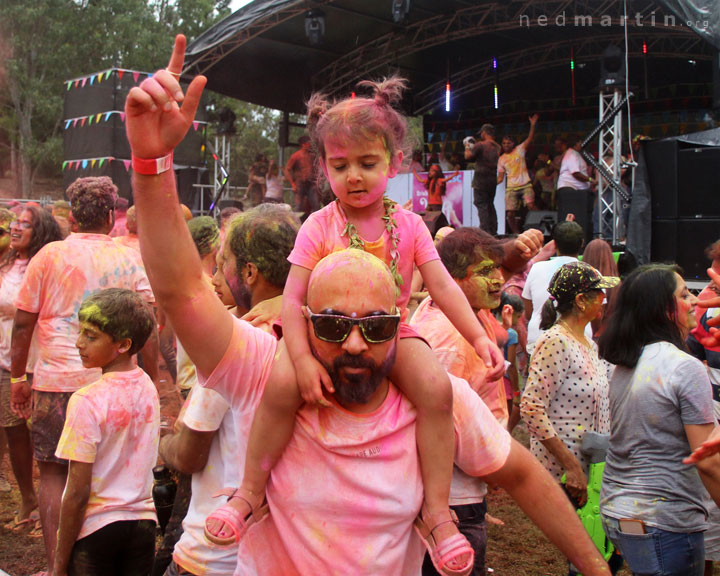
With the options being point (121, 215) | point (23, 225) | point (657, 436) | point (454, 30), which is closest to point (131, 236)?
point (23, 225)

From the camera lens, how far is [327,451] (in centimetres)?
181

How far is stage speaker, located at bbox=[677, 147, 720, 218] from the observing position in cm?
916

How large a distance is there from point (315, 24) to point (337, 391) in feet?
42.9

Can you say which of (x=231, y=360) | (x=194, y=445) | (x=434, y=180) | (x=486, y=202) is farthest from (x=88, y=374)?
(x=434, y=180)

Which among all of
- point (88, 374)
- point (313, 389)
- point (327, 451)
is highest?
point (313, 389)

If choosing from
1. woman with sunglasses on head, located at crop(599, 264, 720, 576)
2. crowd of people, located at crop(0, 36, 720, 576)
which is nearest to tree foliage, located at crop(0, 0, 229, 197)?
crowd of people, located at crop(0, 36, 720, 576)

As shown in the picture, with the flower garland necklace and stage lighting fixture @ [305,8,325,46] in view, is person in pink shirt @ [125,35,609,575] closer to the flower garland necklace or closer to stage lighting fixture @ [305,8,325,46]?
the flower garland necklace

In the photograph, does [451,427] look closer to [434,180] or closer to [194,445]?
[194,445]

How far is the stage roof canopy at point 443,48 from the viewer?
13750 mm

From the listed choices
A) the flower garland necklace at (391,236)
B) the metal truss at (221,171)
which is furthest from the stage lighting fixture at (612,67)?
the flower garland necklace at (391,236)

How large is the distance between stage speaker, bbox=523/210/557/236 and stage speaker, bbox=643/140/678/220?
10.4 feet

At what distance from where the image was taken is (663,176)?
965 cm

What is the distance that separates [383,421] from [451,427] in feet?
0.59

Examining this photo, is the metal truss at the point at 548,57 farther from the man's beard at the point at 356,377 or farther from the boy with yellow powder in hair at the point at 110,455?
the man's beard at the point at 356,377
